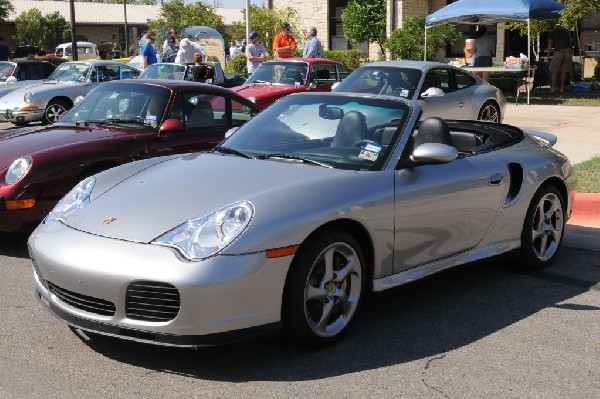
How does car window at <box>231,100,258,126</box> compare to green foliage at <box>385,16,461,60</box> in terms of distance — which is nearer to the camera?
car window at <box>231,100,258,126</box>

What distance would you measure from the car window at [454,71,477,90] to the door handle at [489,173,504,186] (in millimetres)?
7374

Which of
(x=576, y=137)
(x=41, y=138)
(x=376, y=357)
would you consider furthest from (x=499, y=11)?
(x=376, y=357)

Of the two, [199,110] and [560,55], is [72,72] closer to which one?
[199,110]

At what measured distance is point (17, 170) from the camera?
6590 millimetres

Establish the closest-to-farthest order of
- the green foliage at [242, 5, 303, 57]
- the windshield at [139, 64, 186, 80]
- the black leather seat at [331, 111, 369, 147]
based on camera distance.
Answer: the black leather seat at [331, 111, 369, 147] < the windshield at [139, 64, 186, 80] < the green foliage at [242, 5, 303, 57]

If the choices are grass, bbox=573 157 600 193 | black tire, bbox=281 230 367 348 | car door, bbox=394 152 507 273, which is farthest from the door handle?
grass, bbox=573 157 600 193

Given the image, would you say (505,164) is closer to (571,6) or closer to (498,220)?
(498,220)

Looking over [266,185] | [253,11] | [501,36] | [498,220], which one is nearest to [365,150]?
[266,185]

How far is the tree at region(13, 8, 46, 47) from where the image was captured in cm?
5856

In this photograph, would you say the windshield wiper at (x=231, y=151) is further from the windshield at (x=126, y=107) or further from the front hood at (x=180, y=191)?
the windshield at (x=126, y=107)

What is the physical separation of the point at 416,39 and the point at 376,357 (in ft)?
66.8

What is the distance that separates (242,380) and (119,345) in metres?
0.82

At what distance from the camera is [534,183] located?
5.87 m

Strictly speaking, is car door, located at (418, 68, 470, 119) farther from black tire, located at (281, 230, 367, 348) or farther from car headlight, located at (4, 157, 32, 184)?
black tire, located at (281, 230, 367, 348)
